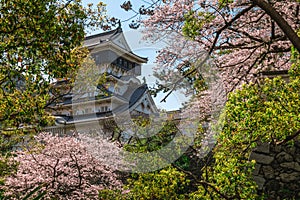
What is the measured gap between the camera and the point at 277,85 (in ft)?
12.9

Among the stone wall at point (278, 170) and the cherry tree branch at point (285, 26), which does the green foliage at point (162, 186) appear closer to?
the stone wall at point (278, 170)

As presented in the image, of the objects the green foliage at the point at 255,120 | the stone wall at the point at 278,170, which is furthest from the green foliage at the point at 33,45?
the stone wall at the point at 278,170

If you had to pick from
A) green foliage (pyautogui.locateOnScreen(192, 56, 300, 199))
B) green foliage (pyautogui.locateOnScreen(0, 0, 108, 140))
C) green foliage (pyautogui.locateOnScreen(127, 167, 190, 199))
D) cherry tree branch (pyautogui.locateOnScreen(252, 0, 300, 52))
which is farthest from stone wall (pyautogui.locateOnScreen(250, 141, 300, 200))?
green foliage (pyautogui.locateOnScreen(0, 0, 108, 140))

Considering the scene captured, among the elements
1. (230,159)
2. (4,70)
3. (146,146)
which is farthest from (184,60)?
(4,70)

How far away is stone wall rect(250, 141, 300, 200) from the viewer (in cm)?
462

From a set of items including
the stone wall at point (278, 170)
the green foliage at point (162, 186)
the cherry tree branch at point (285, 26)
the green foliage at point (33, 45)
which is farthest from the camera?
the green foliage at point (162, 186)

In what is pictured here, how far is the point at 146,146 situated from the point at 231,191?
123 inches

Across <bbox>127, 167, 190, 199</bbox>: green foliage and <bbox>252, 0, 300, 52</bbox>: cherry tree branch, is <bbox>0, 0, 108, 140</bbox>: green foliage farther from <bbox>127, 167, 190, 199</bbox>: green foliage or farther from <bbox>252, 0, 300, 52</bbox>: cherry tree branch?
<bbox>252, 0, 300, 52</bbox>: cherry tree branch

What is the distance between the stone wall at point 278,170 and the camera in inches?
182

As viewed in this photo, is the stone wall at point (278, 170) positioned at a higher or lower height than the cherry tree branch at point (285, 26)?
lower

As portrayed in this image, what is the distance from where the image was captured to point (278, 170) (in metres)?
4.71

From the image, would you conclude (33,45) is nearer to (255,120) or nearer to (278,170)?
(255,120)

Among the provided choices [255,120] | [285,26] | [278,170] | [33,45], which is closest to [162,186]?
[278,170]

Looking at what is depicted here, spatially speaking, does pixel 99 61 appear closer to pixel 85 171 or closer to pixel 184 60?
pixel 85 171
